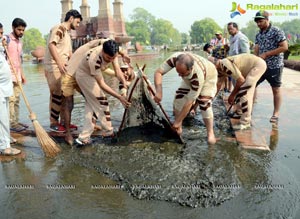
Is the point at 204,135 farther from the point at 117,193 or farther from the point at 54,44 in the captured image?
the point at 54,44

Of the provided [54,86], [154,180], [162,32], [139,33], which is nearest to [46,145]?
[54,86]

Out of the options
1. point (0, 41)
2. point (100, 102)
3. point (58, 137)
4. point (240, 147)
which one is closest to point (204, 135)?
point (240, 147)

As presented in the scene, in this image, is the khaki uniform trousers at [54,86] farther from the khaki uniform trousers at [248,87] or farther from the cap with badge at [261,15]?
the cap with badge at [261,15]

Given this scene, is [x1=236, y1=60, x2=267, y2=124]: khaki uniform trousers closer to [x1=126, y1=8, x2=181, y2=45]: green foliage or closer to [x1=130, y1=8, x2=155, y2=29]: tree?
[x1=126, y1=8, x2=181, y2=45]: green foliage

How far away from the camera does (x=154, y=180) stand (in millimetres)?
3598

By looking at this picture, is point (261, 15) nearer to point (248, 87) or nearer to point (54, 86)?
point (248, 87)

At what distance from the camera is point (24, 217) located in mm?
2992

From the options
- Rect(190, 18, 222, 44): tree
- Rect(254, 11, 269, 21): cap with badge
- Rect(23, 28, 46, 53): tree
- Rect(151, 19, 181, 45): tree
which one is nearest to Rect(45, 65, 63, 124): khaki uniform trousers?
Rect(254, 11, 269, 21): cap with badge

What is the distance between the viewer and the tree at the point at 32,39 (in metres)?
96.3

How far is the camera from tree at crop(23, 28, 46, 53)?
3793 inches

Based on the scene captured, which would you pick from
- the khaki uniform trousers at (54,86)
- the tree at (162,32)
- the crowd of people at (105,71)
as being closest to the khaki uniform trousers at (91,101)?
the crowd of people at (105,71)

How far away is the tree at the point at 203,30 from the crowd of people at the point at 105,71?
9392 centimetres

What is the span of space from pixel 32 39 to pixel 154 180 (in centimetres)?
10289

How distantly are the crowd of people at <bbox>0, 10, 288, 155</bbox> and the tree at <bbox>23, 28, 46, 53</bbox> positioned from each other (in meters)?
98.1
